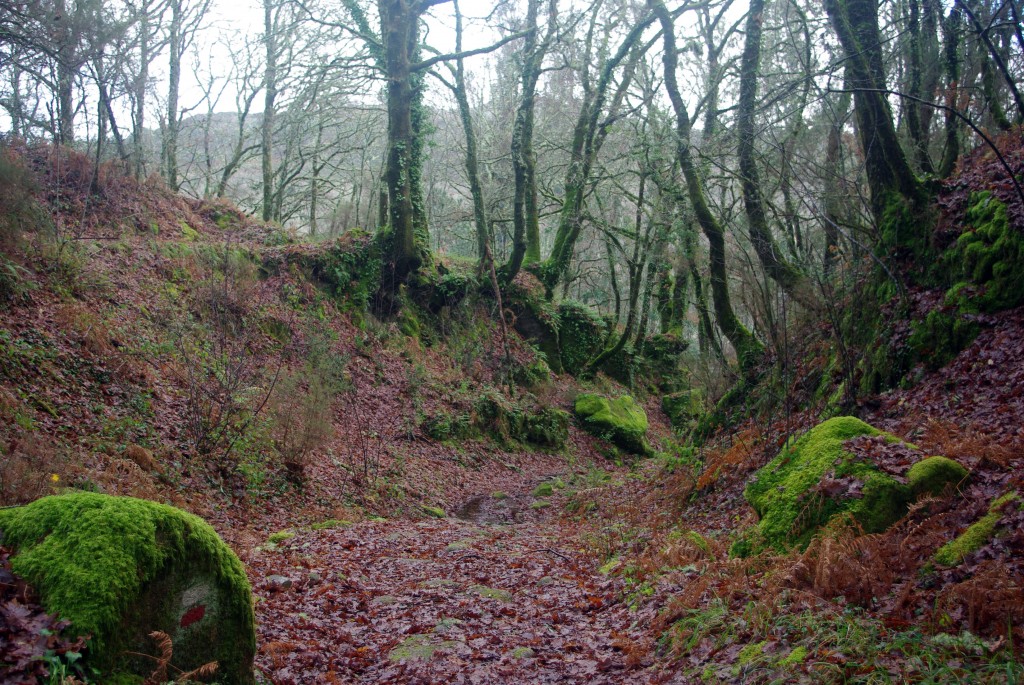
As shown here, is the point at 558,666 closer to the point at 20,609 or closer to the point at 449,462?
the point at 20,609

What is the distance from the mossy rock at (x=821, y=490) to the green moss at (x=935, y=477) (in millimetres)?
98

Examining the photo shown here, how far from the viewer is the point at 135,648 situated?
3377 mm

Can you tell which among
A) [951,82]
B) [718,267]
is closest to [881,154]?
[951,82]

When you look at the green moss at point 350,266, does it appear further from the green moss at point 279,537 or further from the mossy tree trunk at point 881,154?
the mossy tree trunk at point 881,154

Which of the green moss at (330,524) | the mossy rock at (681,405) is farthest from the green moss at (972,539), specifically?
the mossy rock at (681,405)

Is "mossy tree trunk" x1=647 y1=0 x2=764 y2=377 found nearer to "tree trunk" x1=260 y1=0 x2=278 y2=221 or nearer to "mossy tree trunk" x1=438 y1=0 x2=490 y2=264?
"mossy tree trunk" x1=438 y1=0 x2=490 y2=264

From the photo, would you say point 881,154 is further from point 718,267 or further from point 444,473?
point 444,473

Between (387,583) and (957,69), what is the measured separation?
12.7 meters

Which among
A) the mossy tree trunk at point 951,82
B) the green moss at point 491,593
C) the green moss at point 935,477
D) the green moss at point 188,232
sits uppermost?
the mossy tree trunk at point 951,82

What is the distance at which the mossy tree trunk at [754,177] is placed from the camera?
11277mm

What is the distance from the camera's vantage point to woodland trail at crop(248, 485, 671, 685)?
487 cm

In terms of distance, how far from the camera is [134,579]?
3434mm

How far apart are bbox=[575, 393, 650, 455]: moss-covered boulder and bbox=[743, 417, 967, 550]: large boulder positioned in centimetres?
1438

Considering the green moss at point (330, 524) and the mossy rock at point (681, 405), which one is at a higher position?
the green moss at point (330, 524)
